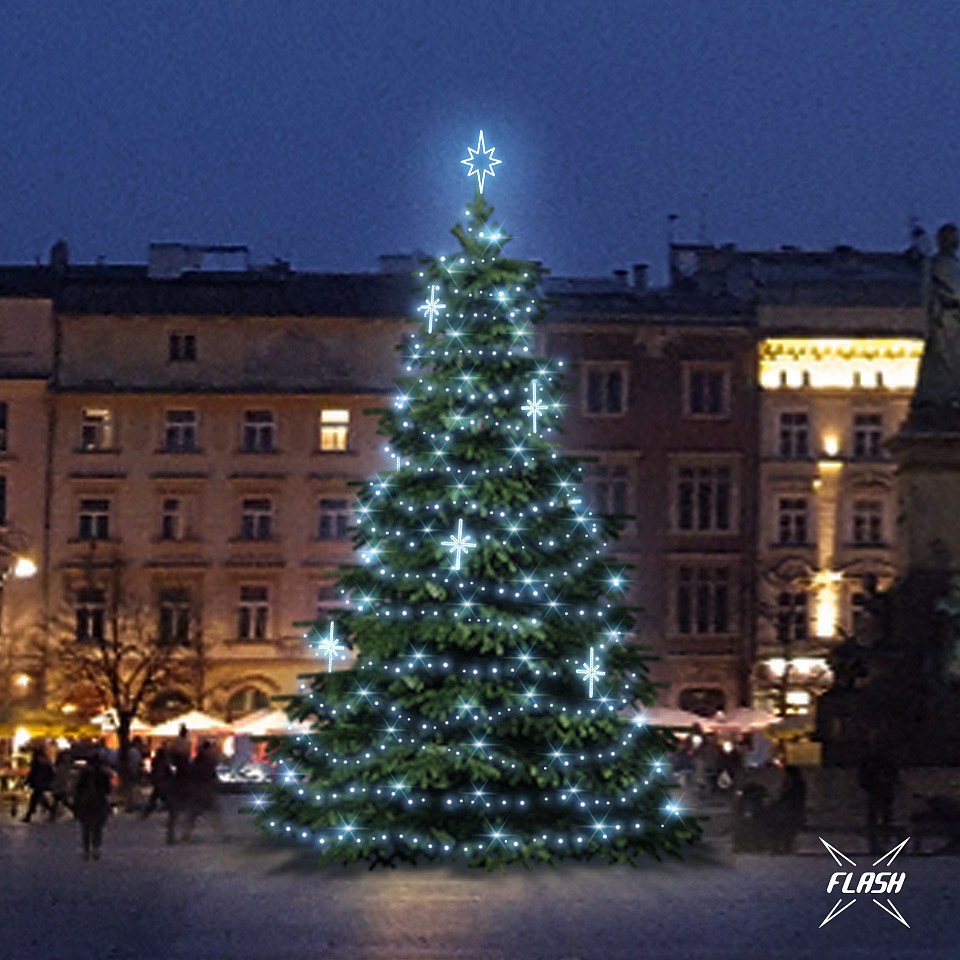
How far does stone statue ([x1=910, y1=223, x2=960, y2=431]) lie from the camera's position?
30281 mm

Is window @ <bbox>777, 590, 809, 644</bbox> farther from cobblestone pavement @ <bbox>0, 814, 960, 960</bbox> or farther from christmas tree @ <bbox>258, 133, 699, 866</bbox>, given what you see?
christmas tree @ <bbox>258, 133, 699, 866</bbox>

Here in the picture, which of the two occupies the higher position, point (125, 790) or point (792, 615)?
point (792, 615)

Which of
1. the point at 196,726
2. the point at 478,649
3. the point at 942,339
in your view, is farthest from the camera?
the point at 196,726

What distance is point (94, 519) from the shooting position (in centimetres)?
→ 6581

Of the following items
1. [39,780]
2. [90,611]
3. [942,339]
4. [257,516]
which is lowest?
[39,780]

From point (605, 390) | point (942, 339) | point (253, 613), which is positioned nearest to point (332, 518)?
point (253, 613)

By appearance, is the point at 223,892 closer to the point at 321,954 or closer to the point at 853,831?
the point at 321,954

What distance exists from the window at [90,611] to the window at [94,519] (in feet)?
4.67

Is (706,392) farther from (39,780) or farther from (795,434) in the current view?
(39,780)

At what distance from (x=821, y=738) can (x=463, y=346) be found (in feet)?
27.8

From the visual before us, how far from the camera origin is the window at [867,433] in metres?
66.6

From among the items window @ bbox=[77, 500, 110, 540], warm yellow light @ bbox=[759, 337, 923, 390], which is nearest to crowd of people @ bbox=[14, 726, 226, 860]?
window @ bbox=[77, 500, 110, 540]

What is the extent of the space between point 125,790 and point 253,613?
2232 cm

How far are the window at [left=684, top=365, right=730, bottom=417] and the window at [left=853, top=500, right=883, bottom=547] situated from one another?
4.18 m
